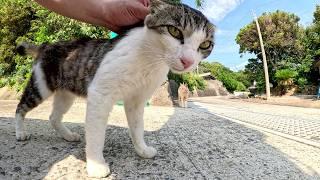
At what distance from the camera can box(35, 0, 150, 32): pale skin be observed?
286 centimetres

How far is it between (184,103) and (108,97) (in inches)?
440

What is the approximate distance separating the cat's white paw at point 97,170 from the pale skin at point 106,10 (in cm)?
115

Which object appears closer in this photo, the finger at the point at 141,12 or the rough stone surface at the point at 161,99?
the finger at the point at 141,12

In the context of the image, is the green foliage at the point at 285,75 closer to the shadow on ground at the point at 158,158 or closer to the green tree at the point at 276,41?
the green tree at the point at 276,41

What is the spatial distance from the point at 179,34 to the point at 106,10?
31.3 inches

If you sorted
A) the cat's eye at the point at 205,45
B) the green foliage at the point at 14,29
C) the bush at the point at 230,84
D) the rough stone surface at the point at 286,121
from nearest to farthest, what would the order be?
the cat's eye at the point at 205,45, the rough stone surface at the point at 286,121, the green foliage at the point at 14,29, the bush at the point at 230,84

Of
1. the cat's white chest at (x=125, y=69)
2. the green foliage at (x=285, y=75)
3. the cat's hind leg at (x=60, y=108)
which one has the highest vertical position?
the green foliage at (x=285, y=75)

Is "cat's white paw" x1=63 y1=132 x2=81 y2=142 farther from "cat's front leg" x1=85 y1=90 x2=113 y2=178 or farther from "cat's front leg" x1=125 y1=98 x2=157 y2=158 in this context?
"cat's front leg" x1=85 y1=90 x2=113 y2=178

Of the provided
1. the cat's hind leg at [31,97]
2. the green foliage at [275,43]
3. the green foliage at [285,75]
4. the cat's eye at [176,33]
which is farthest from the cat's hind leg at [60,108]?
the green foliage at [275,43]

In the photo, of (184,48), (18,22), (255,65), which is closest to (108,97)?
(184,48)

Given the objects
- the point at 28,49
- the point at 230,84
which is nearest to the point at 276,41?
the point at 230,84

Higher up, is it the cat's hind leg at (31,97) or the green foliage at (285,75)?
the green foliage at (285,75)

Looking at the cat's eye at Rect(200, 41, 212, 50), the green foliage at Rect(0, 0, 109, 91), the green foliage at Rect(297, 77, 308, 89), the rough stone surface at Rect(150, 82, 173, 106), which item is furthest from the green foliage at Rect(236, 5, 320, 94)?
the cat's eye at Rect(200, 41, 212, 50)

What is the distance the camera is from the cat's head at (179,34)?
7.88 ft
